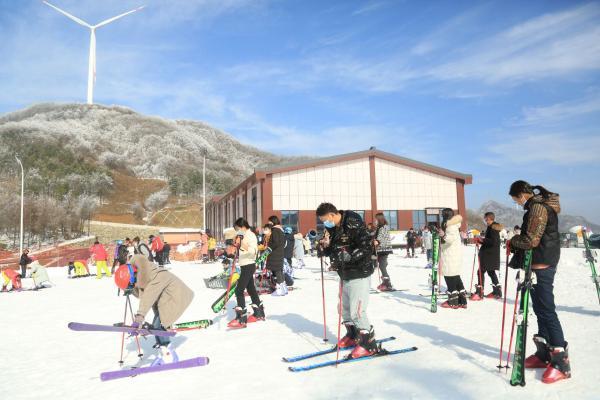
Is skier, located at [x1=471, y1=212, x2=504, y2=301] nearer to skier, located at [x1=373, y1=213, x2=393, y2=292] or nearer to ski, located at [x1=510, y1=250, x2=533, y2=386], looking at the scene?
skier, located at [x1=373, y1=213, x2=393, y2=292]

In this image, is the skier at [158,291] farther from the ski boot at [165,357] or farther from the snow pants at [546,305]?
the snow pants at [546,305]

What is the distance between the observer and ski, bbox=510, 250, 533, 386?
4195 millimetres

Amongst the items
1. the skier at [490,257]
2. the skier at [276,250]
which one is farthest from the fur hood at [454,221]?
the skier at [276,250]

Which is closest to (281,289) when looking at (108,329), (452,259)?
(452,259)

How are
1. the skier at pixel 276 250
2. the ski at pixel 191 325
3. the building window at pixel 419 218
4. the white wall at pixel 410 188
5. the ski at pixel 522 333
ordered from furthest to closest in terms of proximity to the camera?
the building window at pixel 419 218 < the white wall at pixel 410 188 < the skier at pixel 276 250 < the ski at pixel 191 325 < the ski at pixel 522 333

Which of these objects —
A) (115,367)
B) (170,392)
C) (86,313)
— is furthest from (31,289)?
(170,392)

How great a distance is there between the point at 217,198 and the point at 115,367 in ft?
152

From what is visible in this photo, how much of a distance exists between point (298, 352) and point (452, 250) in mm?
4038

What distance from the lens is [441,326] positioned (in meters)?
6.89

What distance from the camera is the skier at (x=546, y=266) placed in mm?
4297

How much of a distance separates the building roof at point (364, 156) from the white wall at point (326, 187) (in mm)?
380

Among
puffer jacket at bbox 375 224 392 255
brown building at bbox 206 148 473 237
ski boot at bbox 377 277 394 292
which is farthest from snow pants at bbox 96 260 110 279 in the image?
puffer jacket at bbox 375 224 392 255

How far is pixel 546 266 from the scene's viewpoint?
173 inches

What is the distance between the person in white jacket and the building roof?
71.4 ft
